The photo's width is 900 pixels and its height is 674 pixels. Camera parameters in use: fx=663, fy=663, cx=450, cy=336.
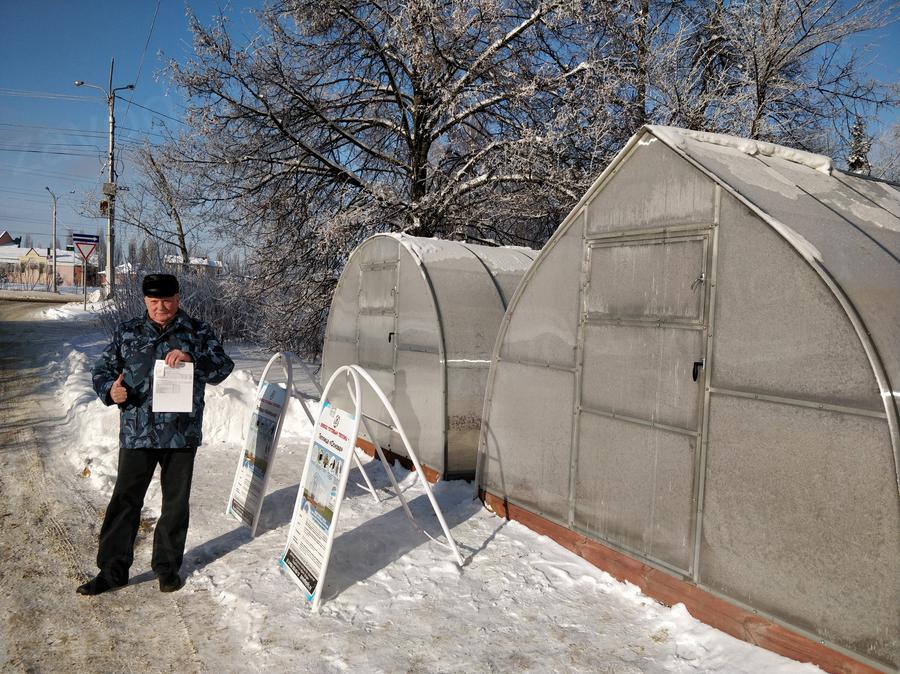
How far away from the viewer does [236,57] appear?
10.4 metres

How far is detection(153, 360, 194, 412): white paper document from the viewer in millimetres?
4219

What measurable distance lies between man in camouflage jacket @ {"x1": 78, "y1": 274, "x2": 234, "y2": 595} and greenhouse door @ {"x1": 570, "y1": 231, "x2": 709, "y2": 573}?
2.74m

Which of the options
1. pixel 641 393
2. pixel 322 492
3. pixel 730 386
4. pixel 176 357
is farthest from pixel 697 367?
pixel 176 357

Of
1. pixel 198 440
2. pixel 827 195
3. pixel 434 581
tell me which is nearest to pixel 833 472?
pixel 827 195

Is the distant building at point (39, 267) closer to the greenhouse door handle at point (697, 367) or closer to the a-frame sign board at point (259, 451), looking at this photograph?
the a-frame sign board at point (259, 451)

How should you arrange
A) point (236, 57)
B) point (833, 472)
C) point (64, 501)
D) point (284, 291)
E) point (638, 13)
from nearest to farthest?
point (833, 472)
point (64, 501)
point (236, 57)
point (638, 13)
point (284, 291)

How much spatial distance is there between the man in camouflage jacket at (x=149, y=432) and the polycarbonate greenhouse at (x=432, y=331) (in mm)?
2990

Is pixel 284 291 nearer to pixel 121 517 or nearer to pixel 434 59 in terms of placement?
pixel 434 59

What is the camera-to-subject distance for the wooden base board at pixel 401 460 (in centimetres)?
708

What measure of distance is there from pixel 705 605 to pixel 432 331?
12.9 feet

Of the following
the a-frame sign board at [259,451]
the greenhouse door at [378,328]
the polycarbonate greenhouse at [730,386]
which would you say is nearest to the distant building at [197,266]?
the greenhouse door at [378,328]

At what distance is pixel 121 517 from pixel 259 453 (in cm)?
140

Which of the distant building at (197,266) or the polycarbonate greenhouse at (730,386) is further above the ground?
the distant building at (197,266)

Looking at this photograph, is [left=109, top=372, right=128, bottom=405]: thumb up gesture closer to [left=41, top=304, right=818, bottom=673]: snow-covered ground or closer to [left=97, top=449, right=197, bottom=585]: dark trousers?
[left=97, top=449, right=197, bottom=585]: dark trousers
